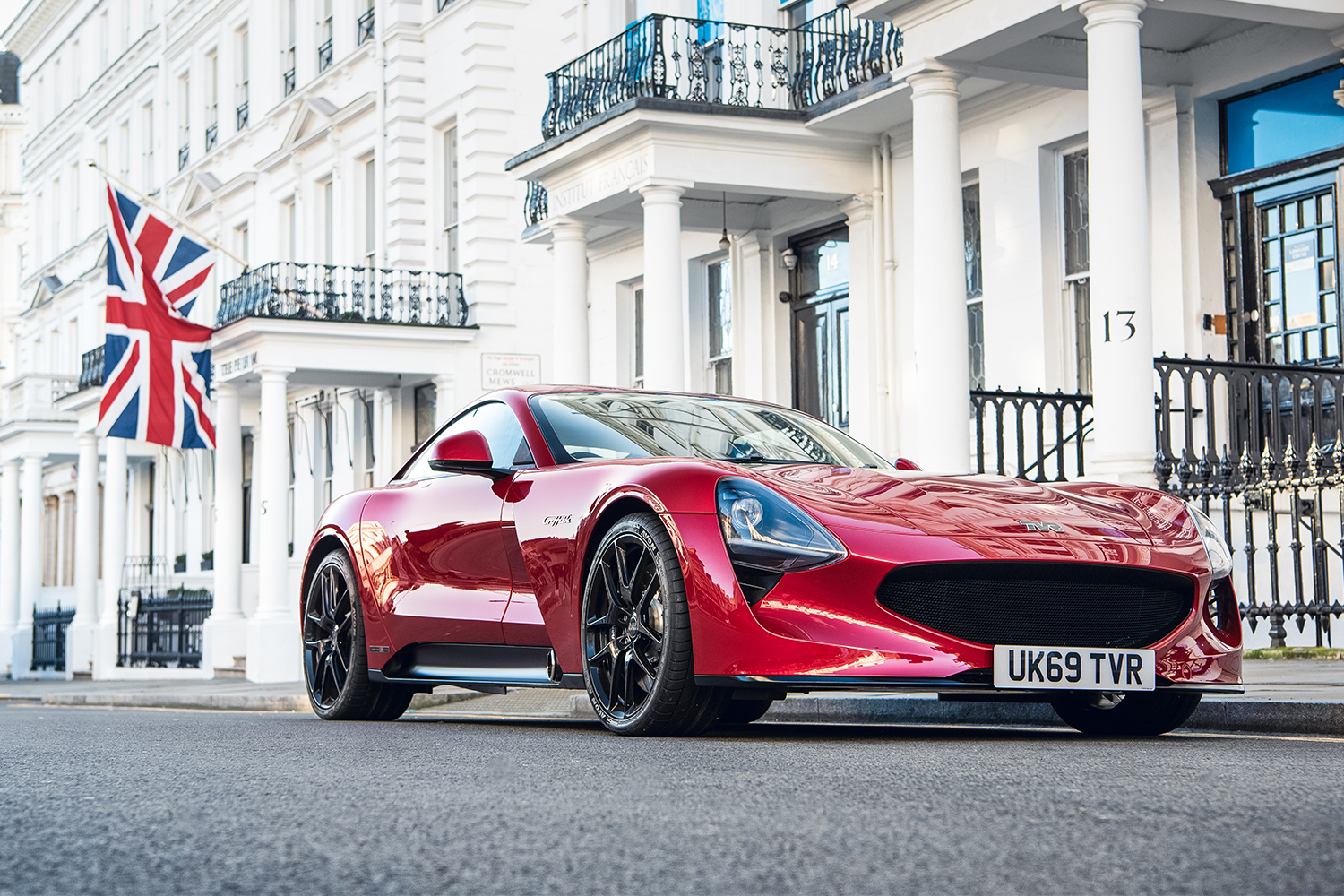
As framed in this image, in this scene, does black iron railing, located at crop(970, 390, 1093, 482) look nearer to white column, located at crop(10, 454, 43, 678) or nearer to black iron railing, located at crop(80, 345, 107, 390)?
black iron railing, located at crop(80, 345, 107, 390)

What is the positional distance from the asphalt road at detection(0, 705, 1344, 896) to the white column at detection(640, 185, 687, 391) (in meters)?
10.2

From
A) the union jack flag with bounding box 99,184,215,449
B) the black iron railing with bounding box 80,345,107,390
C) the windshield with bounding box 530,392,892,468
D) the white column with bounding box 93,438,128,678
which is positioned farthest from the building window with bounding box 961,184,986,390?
the black iron railing with bounding box 80,345,107,390

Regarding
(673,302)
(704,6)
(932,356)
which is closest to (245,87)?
(704,6)

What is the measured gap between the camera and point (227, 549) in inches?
955

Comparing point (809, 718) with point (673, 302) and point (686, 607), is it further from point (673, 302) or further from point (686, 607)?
point (673, 302)

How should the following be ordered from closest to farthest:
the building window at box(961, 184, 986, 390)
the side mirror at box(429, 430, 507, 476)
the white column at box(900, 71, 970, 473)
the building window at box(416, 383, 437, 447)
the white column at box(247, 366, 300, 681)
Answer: the side mirror at box(429, 430, 507, 476) < the white column at box(900, 71, 970, 473) < the building window at box(961, 184, 986, 390) < the white column at box(247, 366, 300, 681) < the building window at box(416, 383, 437, 447)

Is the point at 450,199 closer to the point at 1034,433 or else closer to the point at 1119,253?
the point at 1034,433

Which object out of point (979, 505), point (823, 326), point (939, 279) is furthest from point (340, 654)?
point (823, 326)

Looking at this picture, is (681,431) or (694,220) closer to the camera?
(681,431)

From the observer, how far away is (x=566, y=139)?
17125 millimetres

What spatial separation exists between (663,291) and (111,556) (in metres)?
15.0

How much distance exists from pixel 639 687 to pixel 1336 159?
29.1 feet

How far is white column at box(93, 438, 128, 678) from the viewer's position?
27797 millimetres

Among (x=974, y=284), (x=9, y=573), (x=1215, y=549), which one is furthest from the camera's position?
(x=9, y=573)
